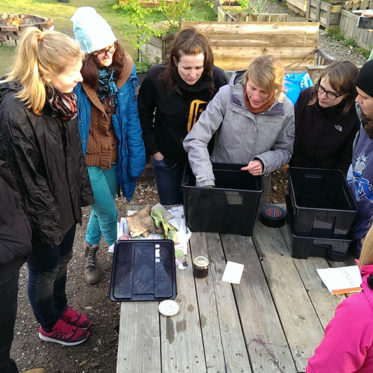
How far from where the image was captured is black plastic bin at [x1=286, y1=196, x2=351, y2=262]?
7.37ft

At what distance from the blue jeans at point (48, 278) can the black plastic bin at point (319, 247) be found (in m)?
1.31

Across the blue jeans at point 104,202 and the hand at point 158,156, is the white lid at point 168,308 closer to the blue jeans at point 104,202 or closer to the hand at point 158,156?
the blue jeans at point 104,202

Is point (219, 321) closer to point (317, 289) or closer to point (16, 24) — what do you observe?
point (317, 289)

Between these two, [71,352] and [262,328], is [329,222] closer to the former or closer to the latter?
[262,328]

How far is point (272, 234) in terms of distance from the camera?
2.52 meters

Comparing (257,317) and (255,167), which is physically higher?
(255,167)

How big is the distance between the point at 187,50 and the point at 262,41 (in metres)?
3.74

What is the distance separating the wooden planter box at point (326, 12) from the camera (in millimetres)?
11320

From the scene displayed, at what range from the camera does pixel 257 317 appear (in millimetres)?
1918


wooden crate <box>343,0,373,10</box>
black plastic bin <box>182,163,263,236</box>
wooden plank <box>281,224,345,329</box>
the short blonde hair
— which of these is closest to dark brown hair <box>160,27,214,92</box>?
the short blonde hair

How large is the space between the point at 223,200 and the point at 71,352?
1555 mm

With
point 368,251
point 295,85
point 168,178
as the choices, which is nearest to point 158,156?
point 168,178

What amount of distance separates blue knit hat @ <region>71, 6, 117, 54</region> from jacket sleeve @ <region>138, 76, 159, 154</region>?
1.51 ft

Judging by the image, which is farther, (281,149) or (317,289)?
(281,149)
